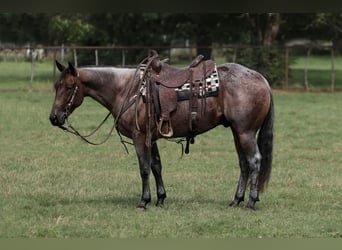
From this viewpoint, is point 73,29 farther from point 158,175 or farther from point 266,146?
point 266,146

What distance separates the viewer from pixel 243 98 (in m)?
6.36

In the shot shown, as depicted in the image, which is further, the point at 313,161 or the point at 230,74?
the point at 313,161

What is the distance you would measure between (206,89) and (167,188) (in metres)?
2.00

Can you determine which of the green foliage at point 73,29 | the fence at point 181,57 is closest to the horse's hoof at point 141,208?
the fence at point 181,57

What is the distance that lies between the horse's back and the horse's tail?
0.30ft

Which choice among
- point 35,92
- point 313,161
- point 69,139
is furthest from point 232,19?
point 313,161

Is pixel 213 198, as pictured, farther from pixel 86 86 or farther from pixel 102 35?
pixel 102 35

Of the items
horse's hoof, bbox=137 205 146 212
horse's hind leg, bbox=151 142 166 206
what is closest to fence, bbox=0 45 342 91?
horse's hind leg, bbox=151 142 166 206

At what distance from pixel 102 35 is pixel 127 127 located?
1155 inches

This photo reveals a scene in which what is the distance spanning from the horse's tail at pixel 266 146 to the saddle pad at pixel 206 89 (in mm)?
656

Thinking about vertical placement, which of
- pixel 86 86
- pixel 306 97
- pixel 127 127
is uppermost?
pixel 86 86

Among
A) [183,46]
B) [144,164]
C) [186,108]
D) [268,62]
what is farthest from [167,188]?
[183,46]

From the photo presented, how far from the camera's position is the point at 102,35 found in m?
35.2

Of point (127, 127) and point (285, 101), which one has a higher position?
point (127, 127)
